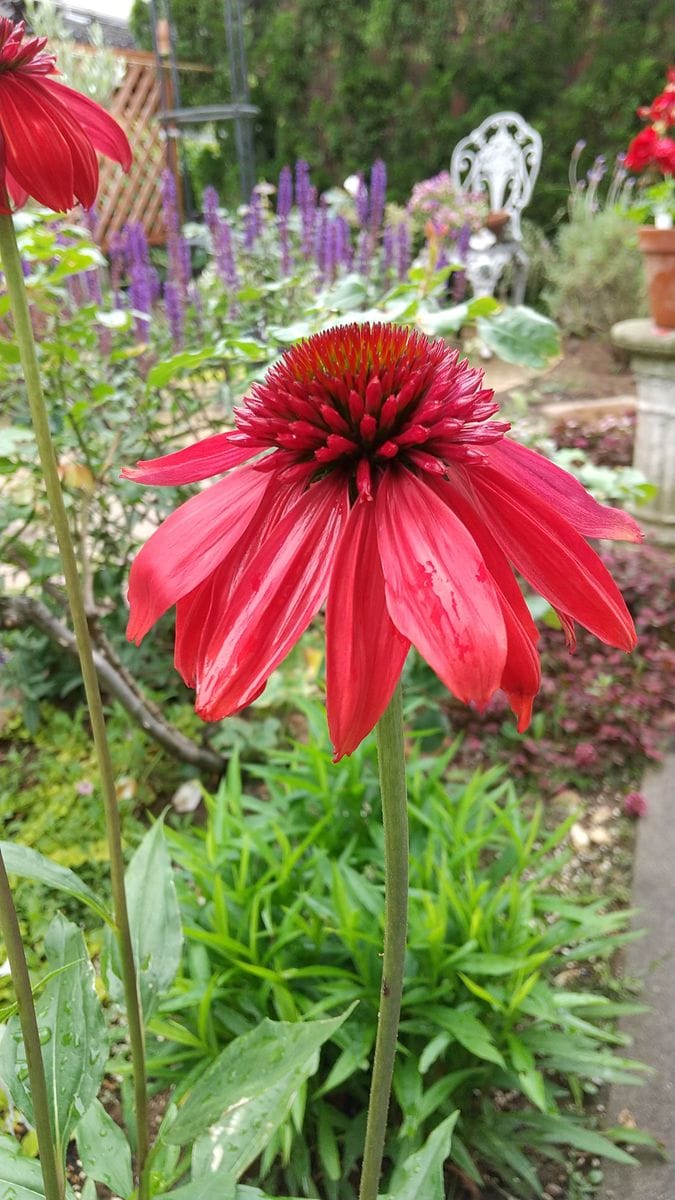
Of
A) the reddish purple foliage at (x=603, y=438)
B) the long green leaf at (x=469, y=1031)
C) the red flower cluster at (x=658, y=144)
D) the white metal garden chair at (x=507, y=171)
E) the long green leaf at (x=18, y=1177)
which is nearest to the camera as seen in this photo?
the long green leaf at (x=18, y=1177)

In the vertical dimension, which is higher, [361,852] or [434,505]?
[434,505]

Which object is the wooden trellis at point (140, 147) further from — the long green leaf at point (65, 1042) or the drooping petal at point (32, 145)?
the long green leaf at point (65, 1042)

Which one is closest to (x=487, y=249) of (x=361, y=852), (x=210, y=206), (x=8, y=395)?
(x=210, y=206)

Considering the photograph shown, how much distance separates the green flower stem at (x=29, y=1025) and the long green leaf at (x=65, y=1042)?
112 millimetres

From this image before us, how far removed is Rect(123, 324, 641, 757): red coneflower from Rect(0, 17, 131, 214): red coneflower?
0.21m

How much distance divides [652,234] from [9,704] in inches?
108

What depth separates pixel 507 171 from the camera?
22.5 ft

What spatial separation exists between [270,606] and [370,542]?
59 mm

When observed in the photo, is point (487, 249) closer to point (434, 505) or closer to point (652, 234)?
point (652, 234)

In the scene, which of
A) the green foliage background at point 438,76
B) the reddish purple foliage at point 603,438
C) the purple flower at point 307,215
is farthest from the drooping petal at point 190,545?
the green foliage background at point 438,76

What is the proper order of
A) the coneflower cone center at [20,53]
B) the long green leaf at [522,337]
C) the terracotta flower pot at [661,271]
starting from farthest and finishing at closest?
the terracotta flower pot at [661,271], the long green leaf at [522,337], the coneflower cone center at [20,53]

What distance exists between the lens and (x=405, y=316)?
1294 mm

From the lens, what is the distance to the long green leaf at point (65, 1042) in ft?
2.36

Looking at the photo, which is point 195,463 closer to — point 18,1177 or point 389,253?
point 18,1177
